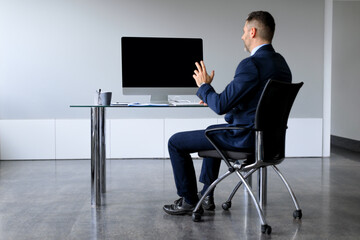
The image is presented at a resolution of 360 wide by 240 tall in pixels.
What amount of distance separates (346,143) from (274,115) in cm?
559

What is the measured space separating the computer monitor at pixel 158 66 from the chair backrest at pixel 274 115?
1.29m

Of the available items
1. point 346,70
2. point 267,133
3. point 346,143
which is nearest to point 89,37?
point 267,133

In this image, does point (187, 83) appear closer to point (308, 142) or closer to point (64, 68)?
point (64, 68)

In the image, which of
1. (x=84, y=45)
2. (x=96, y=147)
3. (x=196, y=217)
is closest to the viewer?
(x=196, y=217)

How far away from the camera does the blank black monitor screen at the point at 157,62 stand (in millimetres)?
4035

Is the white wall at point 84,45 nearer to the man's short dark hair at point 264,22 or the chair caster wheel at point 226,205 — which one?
the chair caster wheel at point 226,205

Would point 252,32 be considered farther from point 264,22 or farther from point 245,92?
point 245,92

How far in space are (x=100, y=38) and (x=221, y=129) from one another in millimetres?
3851

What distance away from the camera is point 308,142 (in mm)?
6609

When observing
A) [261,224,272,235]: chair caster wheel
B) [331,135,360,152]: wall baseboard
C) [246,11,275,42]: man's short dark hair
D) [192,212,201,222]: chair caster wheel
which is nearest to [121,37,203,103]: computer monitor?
[246,11,275,42]: man's short dark hair

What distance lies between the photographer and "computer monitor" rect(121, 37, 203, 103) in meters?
4.04

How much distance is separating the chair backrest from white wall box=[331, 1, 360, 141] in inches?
200

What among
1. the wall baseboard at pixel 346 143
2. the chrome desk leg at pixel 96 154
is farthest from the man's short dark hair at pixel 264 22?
the wall baseboard at pixel 346 143

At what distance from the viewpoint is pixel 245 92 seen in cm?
286
